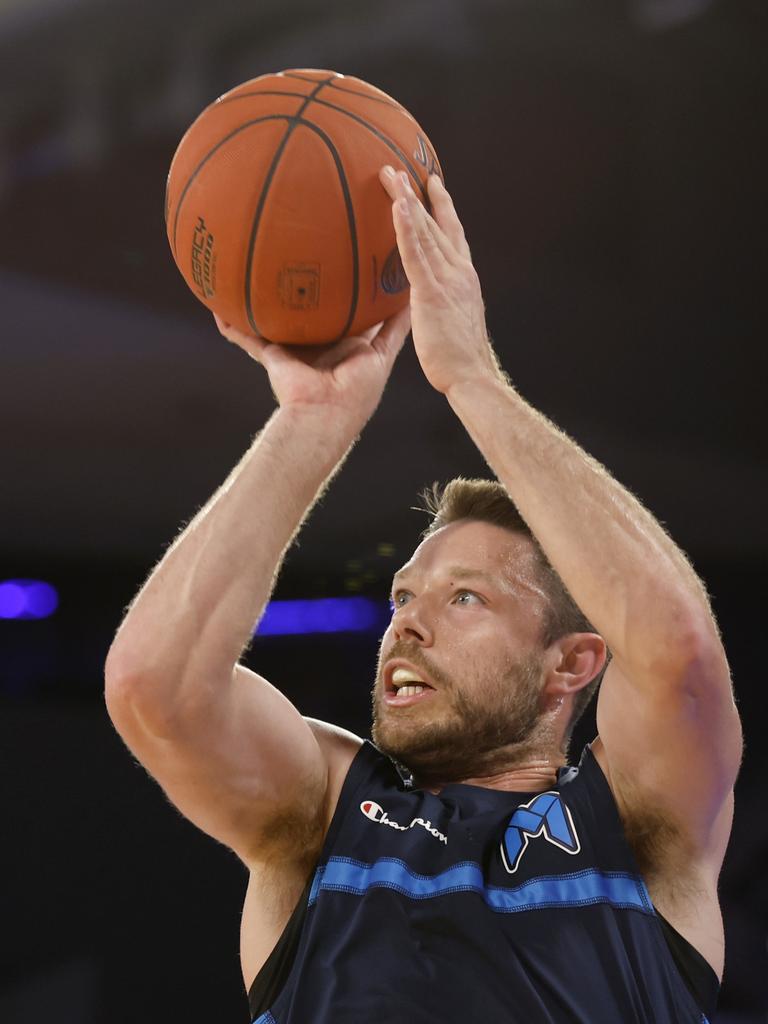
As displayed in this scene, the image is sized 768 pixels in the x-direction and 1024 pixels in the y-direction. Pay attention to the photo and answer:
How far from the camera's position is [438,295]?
2133 mm

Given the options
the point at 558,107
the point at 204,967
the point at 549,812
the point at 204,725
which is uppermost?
the point at 558,107

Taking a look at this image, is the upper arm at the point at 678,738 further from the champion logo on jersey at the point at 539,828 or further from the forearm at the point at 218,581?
the forearm at the point at 218,581

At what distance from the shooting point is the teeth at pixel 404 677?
2219 mm

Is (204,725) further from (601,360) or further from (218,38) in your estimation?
(601,360)

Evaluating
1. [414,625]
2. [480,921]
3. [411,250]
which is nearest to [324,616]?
[414,625]

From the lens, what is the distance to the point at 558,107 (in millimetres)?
5086

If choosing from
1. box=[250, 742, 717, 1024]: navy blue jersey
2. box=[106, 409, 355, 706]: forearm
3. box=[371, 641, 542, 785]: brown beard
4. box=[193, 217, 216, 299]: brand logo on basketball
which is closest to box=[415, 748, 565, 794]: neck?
box=[371, 641, 542, 785]: brown beard

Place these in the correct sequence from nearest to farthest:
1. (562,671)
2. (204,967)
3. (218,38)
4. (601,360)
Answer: (562,671)
(218,38)
(204,967)
(601,360)

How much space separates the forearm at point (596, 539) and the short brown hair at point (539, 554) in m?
0.37

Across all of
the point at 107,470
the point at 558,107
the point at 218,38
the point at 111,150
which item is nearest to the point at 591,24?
the point at 558,107

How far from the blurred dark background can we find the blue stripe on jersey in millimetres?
3737

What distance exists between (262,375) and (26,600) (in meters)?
1.97

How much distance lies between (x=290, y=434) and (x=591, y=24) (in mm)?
3611

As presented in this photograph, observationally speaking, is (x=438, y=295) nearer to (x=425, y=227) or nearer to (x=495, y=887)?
(x=425, y=227)
